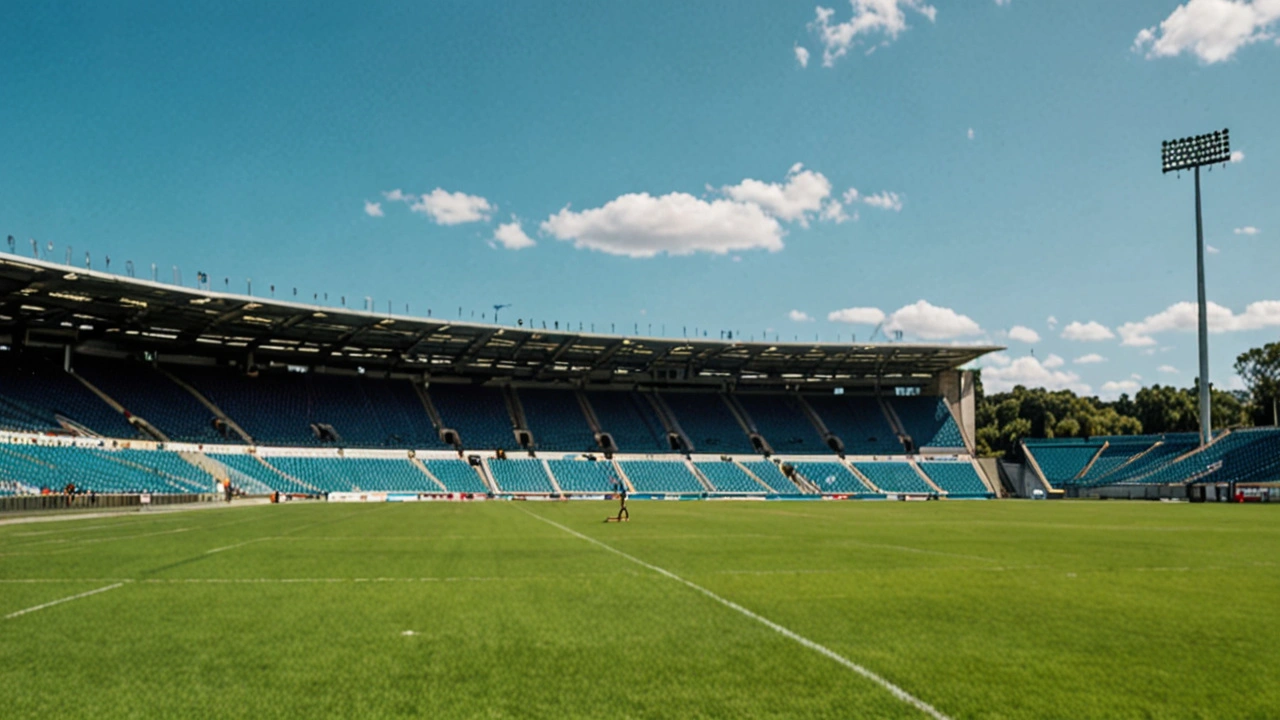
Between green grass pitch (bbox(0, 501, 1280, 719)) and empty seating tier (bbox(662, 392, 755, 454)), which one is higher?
empty seating tier (bbox(662, 392, 755, 454))

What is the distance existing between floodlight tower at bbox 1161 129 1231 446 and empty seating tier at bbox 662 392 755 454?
3479cm

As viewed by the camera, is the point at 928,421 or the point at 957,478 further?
the point at 928,421

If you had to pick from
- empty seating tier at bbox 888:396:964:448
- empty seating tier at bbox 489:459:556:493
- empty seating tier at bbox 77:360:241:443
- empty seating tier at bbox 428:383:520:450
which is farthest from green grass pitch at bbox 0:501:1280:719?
empty seating tier at bbox 888:396:964:448

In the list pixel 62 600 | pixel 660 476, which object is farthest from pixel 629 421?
pixel 62 600

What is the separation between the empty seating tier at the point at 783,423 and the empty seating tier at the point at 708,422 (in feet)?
6.92

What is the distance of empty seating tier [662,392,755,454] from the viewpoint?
76.1 m

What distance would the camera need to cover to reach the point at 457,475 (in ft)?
212

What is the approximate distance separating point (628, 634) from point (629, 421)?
225 feet

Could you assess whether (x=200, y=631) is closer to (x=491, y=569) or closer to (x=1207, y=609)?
(x=491, y=569)

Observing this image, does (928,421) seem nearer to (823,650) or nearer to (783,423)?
(783,423)

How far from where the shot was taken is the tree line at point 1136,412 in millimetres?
97625

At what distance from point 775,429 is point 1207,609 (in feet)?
228

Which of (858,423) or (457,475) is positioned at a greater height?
(858,423)

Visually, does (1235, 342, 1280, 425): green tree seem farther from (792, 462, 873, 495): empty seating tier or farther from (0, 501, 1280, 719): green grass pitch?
(0, 501, 1280, 719): green grass pitch
